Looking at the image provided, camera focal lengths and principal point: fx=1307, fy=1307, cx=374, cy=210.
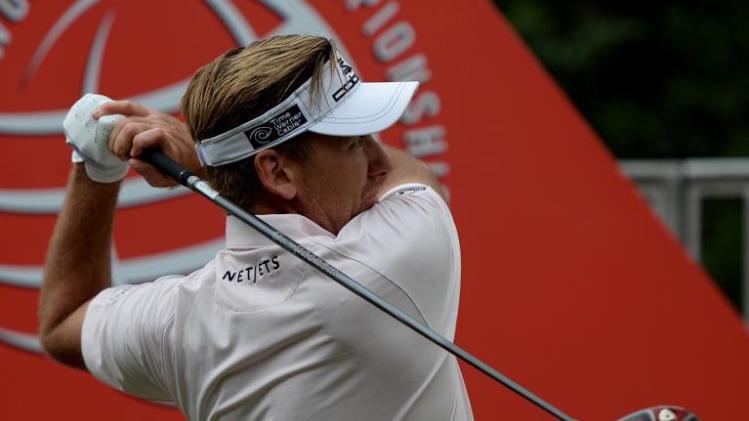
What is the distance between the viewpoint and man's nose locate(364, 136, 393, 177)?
2290mm

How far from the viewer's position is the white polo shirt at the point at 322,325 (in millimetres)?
2125

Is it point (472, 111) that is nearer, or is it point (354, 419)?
point (354, 419)

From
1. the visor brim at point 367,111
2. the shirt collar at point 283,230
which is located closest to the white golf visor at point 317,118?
the visor brim at point 367,111

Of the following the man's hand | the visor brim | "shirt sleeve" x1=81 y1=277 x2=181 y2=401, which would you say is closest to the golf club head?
the visor brim

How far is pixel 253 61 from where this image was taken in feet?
6.93

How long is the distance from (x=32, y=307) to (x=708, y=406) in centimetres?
200

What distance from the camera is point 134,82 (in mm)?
3529

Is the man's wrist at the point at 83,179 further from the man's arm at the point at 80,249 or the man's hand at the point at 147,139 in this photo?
the man's hand at the point at 147,139

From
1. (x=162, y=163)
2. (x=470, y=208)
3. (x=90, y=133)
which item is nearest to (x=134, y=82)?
(x=470, y=208)

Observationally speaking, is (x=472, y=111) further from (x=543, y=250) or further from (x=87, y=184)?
(x=87, y=184)

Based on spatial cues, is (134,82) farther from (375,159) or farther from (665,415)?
(665,415)

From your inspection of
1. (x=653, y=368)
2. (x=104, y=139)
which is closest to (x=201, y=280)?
(x=104, y=139)

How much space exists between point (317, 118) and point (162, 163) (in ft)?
1.05

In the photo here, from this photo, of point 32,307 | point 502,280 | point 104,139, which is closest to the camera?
point 104,139
